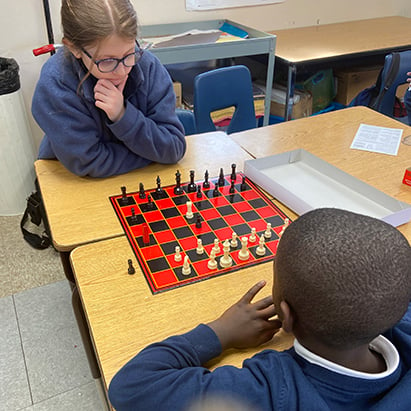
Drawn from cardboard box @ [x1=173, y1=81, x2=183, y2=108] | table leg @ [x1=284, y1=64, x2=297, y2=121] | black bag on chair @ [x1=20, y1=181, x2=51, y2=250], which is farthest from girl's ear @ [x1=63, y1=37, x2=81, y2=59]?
table leg @ [x1=284, y1=64, x2=297, y2=121]

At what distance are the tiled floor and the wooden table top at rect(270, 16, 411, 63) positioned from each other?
6.49 feet

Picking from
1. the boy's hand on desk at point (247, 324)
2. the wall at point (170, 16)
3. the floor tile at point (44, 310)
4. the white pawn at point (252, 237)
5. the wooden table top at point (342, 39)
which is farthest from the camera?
the wooden table top at point (342, 39)

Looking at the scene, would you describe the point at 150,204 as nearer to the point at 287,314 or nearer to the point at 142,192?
the point at 142,192

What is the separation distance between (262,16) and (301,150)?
2.10 meters

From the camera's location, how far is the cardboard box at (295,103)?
3104 millimetres

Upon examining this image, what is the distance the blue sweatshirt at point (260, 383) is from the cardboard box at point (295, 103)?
2506 mm

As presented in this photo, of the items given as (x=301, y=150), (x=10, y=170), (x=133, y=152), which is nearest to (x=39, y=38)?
(x=10, y=170)

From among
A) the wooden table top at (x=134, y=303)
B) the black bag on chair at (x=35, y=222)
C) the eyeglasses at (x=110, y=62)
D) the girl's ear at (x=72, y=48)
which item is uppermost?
the girl's ear at (x=72, y=48)

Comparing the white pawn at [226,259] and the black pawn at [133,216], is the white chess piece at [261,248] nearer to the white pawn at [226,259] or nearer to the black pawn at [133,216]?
the white pawn at [226,259]

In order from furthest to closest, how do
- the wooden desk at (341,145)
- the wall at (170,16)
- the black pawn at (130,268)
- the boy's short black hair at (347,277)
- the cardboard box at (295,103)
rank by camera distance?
the cardboard box at (295,103) → the wall at (170,16) → the wooden desk at (341,145) → the black pawn at (130,268) → the boy's short black hair at (347,277)

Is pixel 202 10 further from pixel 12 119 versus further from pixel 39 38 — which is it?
pixel 12 119

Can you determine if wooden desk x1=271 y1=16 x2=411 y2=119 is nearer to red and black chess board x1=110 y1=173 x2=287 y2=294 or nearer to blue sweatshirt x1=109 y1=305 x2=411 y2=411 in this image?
red and black chess board x1=110 y1=173 x2=287 y2=294

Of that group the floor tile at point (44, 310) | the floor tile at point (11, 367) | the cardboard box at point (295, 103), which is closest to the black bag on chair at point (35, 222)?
the floor tile at point (44, 310)

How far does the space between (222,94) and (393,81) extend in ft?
3.50
